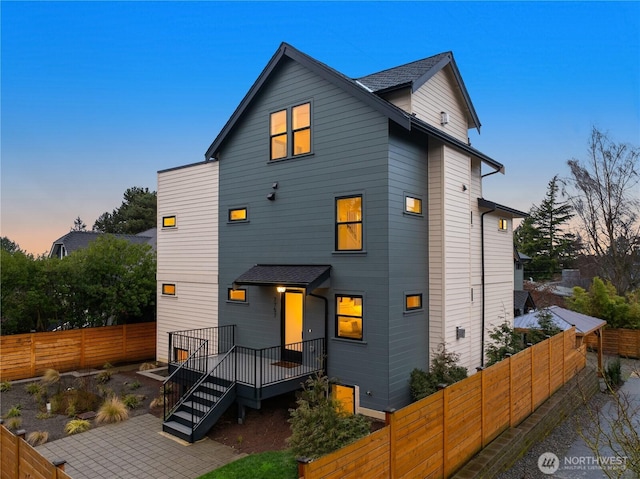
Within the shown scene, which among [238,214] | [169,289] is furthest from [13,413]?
[238,214]

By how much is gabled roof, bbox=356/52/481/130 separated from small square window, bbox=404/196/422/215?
298 centimetres

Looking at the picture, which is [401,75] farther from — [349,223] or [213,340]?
[213,340]

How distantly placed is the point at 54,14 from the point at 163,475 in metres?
19.5

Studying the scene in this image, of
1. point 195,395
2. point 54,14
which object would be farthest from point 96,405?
point 54,14

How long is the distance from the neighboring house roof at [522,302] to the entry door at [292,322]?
14989 mm

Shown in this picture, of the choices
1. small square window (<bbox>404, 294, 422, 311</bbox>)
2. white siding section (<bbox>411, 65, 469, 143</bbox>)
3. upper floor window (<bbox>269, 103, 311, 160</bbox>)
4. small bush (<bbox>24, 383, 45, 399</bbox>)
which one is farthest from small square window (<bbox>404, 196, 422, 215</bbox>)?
small bush (<bbox>24, 383, 45, 399</bbox>)

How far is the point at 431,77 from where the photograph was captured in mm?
11734

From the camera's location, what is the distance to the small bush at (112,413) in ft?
30.8

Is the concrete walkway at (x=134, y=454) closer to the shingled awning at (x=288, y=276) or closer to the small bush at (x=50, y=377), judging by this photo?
the shingled awning at (x=288, y=276)

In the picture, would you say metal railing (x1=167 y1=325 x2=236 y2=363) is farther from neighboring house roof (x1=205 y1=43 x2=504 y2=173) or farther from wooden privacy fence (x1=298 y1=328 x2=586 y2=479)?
wooden privacy fence (x1=298 y1=328 x2=586 y2=479)

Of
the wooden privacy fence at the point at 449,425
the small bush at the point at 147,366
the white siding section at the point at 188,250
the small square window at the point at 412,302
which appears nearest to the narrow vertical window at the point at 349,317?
the small square window at the point at 412,302

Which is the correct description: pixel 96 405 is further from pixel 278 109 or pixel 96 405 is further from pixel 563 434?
pixel 563 434

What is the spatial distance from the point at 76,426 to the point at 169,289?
636 centimetres

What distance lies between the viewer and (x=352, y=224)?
10.0m
